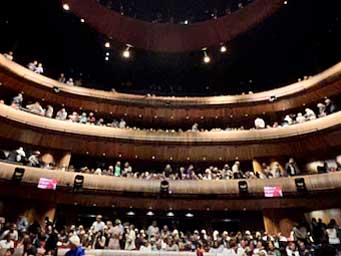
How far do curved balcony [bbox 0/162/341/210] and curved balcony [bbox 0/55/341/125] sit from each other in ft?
14.8

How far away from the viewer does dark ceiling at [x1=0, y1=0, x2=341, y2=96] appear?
46.9ft

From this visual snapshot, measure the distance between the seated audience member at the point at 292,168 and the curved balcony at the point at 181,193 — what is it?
598 mm

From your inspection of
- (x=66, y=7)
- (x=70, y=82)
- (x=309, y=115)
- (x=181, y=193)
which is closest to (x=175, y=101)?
(x=70, y=82)

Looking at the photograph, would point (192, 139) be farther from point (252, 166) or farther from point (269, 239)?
point (269, 239)

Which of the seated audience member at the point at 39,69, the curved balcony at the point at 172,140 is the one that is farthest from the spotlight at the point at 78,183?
the seated audience member at the point at 39,69

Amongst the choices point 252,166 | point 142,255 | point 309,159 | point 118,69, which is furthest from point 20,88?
point 309,159

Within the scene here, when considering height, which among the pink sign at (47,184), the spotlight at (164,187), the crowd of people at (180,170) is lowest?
the pink sign at (47,184)

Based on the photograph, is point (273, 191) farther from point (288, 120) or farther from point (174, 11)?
point (174, 11)

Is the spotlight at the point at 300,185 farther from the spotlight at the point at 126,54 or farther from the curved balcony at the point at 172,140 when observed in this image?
the spotlight at the point at 126,54

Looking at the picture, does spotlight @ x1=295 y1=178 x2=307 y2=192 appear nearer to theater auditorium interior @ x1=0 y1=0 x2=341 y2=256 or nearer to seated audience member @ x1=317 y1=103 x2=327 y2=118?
theater auditorium interior @ x1=0 y1=0 x2=341 y2=256

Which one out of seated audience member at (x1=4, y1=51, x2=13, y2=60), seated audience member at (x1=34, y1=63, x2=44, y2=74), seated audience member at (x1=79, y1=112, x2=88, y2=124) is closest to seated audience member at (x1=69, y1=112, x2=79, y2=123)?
seated audience member at (x1=79, y1=112, x2=88, y2=124)

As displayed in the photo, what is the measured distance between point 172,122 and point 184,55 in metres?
3.72

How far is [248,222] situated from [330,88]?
23.2 feet

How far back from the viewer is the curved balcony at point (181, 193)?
1225 cm
